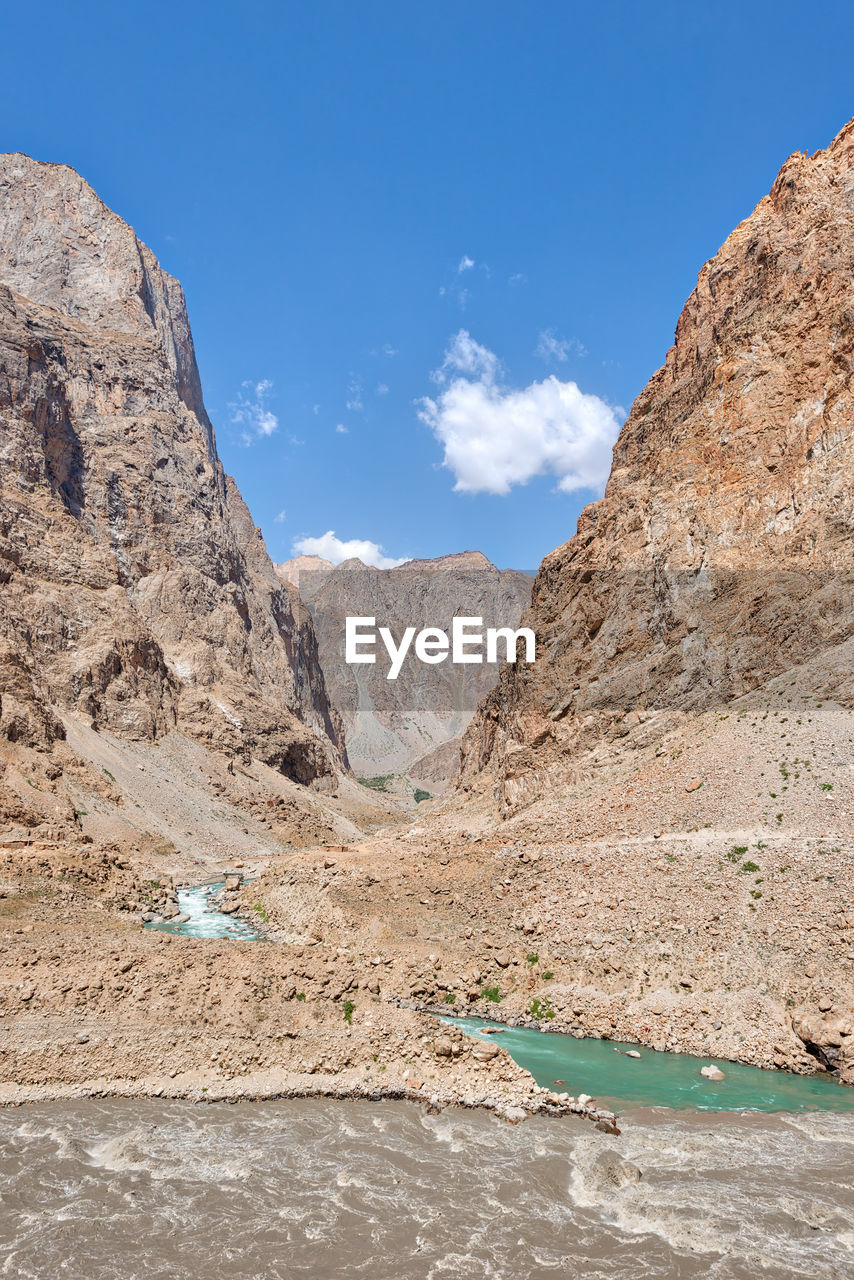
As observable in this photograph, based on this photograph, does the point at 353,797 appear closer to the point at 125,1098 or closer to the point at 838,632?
the point at 838,632

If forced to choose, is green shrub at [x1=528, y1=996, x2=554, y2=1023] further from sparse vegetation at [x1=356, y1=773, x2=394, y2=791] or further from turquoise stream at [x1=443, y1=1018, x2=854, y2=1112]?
sparse vegetation at [x1=356, y1=773, x2=394, y2=791]

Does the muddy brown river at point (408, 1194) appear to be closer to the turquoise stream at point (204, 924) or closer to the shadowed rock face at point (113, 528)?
the turquoise stream at point (204, 924)

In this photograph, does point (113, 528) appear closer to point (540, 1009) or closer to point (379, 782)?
point (540, 1009)

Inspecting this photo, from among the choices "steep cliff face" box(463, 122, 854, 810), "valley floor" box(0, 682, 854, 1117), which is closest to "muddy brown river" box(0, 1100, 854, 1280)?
"valley floor" box(0, 682, 854, 1117)

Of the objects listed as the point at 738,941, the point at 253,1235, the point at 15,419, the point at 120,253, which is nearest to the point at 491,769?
the point at 738,941

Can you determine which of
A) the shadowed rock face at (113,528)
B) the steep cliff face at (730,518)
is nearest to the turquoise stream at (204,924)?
the steep cliff face at (730,518)

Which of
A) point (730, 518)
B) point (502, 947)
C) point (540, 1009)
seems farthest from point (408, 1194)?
point (730, 518)
